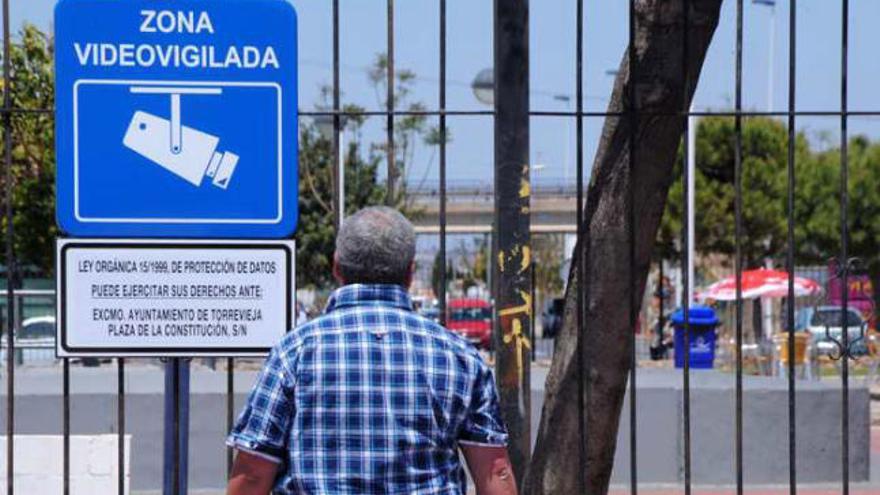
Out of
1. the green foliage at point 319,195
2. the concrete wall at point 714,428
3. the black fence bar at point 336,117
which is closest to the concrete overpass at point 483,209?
the green foliage at point 319,195

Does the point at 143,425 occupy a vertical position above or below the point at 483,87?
below

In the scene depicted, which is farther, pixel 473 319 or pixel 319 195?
pixel 319 195

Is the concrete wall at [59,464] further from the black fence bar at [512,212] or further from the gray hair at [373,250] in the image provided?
the gray hair at [373,250]

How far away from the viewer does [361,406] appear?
11.2 feet

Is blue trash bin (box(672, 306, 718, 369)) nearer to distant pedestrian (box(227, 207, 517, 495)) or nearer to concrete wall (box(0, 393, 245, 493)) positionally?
concrete wall (box(0, 393, 245, 493))

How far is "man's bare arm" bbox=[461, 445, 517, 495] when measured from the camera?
3.55m

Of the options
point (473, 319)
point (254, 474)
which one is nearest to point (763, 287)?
point (473, 319)

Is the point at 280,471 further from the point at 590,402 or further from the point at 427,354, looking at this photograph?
the point at 590,402

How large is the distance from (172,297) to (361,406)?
1.45 m

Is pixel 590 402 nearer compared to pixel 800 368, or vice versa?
pixel 590 402

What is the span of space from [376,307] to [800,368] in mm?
18763

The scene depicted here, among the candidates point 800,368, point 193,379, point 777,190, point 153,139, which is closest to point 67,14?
point 153,139

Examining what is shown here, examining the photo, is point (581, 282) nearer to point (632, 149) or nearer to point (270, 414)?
point (632, 149)

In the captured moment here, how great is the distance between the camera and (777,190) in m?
40.3
